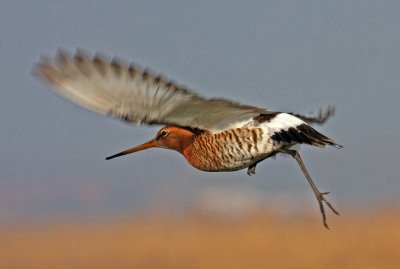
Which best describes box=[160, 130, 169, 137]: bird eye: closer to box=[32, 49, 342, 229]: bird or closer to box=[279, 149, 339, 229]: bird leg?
box=[32, 49, 342, 229]: bird

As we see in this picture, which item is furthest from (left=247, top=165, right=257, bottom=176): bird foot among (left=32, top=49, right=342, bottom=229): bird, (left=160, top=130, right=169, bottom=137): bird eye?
(left=160, top=130, right=169, bottom=137): bird eye

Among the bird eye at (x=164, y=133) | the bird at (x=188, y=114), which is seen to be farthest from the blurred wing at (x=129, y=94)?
the bird eye at (x=164, y=133)

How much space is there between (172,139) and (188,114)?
121cm

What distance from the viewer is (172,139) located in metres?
10.0

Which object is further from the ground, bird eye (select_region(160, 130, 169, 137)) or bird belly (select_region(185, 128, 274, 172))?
bird eye (select_region(160, 130, 169, 137))

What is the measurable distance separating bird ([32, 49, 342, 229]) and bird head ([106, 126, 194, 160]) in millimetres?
12

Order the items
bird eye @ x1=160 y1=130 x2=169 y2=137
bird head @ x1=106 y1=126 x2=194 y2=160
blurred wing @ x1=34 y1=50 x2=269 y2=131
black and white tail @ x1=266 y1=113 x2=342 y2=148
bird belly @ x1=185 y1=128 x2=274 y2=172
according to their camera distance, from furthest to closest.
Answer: bird eye @ x1=160 y1=130 x2=169 y2=137, bird head @ x1=106 y1=126 x2=194 y2=160, bird belly @ x1=185 y1=128 x2=274 y2=172, black and white tail @ x1=266 y1=113 x2=342 y2=148, blurred wing @ x1=34 y1=50 x2=269 y2=131

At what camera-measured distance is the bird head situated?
9.88 m

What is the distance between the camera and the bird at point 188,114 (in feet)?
27.2

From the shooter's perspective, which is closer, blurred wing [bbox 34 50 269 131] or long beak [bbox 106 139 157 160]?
blurred wing [bbox 34 50 269 131]

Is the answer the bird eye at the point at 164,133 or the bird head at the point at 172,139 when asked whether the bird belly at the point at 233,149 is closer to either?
the bird head at the point at 172,139

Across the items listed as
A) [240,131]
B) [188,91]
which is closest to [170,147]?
[240,131]

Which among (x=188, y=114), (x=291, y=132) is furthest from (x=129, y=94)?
(x=291, y=132)

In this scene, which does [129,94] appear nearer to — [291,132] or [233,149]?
[233,149]
